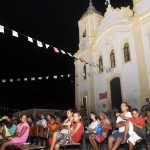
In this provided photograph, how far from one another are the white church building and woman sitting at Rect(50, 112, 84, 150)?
10.9 m

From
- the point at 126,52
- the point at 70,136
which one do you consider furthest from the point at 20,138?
the point at 126,52

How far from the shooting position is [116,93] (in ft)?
61.6

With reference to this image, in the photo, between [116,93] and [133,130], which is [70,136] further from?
[116,93]

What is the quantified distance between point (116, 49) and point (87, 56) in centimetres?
424

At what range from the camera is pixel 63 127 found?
6.39m

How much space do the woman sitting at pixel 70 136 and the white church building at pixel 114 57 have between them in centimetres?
1093

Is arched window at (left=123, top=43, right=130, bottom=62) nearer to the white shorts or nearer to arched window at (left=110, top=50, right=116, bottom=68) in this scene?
arched window at (left=110, top=50, right=116, bottom=68)

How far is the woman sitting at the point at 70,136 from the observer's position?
221 inches

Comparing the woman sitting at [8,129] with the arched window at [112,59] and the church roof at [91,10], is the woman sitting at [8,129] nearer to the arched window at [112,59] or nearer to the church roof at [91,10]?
the arched window at [112,59]

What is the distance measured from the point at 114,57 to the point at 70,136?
48.4 ft

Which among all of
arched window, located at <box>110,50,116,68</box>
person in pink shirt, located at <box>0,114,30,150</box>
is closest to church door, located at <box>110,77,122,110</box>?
arched window, located at <box>110,50,116,68</box>

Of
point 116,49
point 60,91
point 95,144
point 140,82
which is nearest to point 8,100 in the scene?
point 60,91

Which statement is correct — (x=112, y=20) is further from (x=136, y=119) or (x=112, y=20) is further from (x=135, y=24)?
(x=136, y=119)

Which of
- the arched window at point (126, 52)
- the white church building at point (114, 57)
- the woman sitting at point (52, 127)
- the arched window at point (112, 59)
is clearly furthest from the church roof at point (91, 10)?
the woman sitting at point (52, 127)
